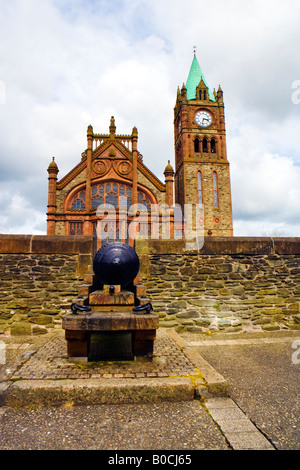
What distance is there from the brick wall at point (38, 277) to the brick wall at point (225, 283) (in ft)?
4.99

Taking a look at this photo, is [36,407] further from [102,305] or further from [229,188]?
[229,188]

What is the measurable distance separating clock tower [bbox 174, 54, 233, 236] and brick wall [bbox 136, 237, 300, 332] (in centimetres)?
2271

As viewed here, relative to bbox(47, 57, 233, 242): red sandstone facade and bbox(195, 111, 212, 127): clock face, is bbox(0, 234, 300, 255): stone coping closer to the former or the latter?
bbox(47, 57, 233, 242): red sandstone facade

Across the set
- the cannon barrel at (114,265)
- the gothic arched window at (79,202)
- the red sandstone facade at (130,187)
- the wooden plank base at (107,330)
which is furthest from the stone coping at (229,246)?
the gothic arched window at (79,202)

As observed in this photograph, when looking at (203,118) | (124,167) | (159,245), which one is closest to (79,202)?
(124,167)

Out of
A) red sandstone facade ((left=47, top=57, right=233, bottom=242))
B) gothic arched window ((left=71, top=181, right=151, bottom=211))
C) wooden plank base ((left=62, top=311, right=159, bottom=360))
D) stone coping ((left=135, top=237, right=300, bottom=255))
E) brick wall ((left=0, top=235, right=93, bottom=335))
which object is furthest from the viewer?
gothic arched window ((left=71, top=181, right=151, bottom=211))

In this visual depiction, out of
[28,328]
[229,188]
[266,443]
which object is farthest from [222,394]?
[229,188]

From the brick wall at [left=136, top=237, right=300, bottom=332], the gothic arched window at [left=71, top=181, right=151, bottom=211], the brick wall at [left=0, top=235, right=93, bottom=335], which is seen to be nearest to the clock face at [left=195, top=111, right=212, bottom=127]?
the gothic arched window at [left=71, top=181, right=151, bottom=211]

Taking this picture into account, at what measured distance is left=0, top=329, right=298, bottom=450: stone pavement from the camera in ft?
7.41

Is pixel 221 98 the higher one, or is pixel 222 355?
pixel 221 98

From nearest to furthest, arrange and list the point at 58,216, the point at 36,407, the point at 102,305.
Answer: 1. the point at 36,407
2. the point at 102,305
3. the point at 58,216

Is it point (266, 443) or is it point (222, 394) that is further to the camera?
point (222, 394)

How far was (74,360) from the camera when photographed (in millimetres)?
3680
